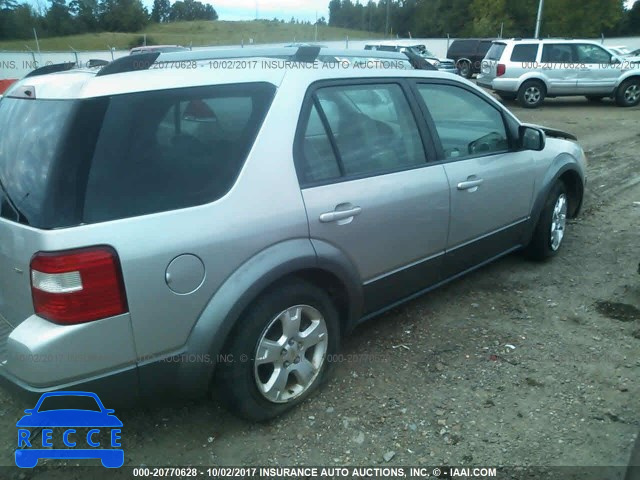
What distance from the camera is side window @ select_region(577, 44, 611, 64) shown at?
16016 millimetres

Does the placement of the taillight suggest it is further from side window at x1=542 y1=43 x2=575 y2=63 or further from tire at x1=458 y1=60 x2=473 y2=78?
tire at x1=458 y1=60 x2=473 y2=78

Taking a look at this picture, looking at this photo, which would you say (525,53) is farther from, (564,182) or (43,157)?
(43,157)

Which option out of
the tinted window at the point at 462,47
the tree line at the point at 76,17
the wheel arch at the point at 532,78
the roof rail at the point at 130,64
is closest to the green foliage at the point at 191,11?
the tree line at the point at 76,17

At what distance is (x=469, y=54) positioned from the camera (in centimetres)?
2941

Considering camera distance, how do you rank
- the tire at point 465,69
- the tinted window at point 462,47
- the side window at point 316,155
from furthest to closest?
the tinted window at point 462,47
the tire at point 465,69
the side window at point 316,155

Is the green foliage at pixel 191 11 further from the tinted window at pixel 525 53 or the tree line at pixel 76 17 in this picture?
the tinted window at pixel 525 53

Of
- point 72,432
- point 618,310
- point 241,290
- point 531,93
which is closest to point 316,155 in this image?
point 241,290

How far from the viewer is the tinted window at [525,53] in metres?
15.9

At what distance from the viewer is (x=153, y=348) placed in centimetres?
232

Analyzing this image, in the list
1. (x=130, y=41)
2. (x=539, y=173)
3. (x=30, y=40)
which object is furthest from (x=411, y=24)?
(x=539, y=173)

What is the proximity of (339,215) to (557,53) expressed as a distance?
1555 cm

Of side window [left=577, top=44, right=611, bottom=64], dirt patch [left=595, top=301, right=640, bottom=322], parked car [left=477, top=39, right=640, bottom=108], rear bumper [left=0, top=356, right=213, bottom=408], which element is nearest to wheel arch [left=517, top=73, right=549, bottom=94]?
parked car [left=477, top=39, right=640, bottom=108]

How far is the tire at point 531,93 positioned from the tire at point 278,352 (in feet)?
48.9

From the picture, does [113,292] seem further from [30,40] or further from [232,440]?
[30,40]
